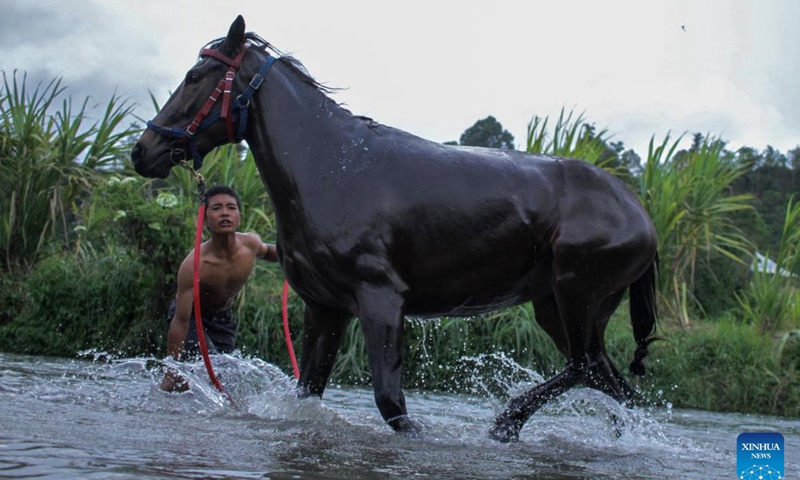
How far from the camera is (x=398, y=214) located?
4.36m

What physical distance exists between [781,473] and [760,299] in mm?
6690

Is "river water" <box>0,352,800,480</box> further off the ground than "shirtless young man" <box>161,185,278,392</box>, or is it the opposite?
"shirtless young man" <box>161,185,278,392</box>

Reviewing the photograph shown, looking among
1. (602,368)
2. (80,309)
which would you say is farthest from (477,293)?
(80,309)

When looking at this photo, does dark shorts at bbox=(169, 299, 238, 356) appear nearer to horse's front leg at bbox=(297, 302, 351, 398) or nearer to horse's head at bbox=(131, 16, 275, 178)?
horse's front leg at bbox=(297, 302, 351, 398)

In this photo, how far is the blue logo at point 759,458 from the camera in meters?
3.54

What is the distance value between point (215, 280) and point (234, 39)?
2.05 m

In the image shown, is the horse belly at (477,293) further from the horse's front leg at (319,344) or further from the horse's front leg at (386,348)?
the horse's front leg at (319,344)

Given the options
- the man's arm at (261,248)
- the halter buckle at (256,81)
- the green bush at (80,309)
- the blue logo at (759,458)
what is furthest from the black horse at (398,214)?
the green bush at (80,309)

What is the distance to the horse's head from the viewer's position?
459cm

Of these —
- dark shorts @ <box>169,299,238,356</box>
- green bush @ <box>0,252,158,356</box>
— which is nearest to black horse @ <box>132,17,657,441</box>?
dark shorts @ <box>169,299,238,356</box>

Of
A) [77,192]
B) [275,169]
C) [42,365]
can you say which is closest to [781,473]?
[275,169]

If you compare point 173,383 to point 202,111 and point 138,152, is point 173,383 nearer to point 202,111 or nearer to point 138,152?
point 138,152

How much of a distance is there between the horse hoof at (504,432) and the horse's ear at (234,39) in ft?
7.25

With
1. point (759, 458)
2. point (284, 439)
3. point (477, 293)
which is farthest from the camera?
point (477, 293)
